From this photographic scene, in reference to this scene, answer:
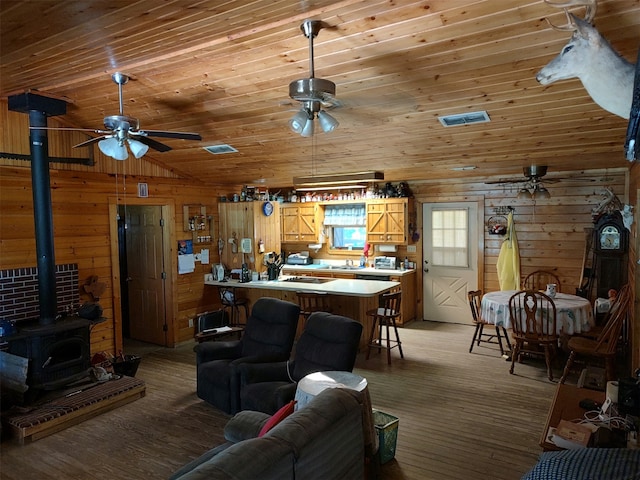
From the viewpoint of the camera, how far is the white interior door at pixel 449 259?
702cm

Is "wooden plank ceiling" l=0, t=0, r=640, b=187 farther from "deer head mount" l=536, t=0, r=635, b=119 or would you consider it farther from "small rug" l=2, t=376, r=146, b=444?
"small rug" l=2, t=376, r=146, b=444

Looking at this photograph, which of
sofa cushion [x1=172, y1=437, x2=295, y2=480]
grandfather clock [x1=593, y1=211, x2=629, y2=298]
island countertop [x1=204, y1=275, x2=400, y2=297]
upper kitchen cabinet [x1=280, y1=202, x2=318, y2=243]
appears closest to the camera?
sofa cushion [x1=172, y1=437, x2=295, y2=480]

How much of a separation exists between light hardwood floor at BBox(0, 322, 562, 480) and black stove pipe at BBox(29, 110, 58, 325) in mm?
1238

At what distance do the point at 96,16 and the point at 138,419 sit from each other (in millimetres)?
3315

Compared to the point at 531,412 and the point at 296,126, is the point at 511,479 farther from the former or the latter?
the point at 296,126

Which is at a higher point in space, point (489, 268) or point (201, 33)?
point (201, 33)

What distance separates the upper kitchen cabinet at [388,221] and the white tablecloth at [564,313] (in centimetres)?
210

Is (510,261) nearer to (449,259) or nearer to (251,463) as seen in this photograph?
(449,259)

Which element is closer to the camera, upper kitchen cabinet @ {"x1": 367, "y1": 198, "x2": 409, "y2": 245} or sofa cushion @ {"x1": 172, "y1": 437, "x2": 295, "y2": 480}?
sofa cushion @ {"x1": 172, "y1": 437, "x2": 295, "y2": 480}

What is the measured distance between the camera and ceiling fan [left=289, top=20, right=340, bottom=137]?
2.59 meters

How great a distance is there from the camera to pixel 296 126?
2904 millimetres

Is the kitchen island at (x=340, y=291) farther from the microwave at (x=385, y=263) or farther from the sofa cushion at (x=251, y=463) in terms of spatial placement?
the sofa cushion at (x=251, y=463)

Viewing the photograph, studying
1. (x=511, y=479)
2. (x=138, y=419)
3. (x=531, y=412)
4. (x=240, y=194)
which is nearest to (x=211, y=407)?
(x=138, y=419)

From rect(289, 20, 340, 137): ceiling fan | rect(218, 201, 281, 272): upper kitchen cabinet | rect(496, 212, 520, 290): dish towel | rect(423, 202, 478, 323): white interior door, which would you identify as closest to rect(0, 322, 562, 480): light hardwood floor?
rect(496, 212, 520, 290): dish towel
